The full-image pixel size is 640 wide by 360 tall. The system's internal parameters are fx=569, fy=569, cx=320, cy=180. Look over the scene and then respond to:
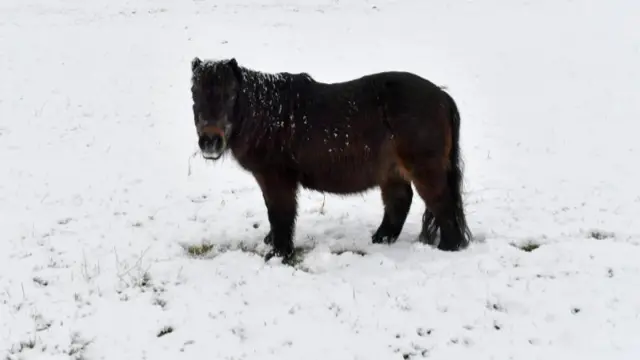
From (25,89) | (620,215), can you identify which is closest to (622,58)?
(620,215)

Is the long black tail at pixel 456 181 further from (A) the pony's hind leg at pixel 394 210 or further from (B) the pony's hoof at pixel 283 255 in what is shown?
(B) the pony's hoof at pixel 283 255

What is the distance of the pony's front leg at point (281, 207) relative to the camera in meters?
6.06

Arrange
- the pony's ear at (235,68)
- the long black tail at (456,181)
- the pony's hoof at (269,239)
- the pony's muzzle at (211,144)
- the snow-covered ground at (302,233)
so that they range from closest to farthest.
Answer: the snow-covered ground at (302,233), the pony's muzzle at (211,144), the pony's ear at (235,68), the long black tail at (456,181), the pony's hoof at (269,239)

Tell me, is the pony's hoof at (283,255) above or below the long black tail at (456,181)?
below

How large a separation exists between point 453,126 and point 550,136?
248 inches

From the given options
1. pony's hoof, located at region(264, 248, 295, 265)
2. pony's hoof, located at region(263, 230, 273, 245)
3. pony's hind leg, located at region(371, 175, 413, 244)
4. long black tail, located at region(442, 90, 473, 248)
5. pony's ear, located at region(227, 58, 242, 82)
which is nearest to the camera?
pony's ear, located at region(227, 58, 242, 82)

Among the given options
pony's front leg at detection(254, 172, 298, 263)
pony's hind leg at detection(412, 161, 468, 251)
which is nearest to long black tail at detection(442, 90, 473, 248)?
pony's hind leg at detection(412, 161, 468, 251)

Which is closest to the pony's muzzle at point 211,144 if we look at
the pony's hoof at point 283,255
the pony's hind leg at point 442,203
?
the pony's hoof at point 283,255

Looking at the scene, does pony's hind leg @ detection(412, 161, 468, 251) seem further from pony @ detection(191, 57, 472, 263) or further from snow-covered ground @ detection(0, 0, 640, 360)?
snow-covered ground @ detection(0, 0, 640, 360)

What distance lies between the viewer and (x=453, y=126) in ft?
20.2

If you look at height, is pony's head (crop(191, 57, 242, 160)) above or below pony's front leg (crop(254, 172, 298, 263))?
above

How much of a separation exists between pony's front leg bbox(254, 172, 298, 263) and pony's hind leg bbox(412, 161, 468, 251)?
4.40 ft

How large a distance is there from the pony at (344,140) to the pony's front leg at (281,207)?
11 millimetres

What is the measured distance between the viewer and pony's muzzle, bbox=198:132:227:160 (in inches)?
213
